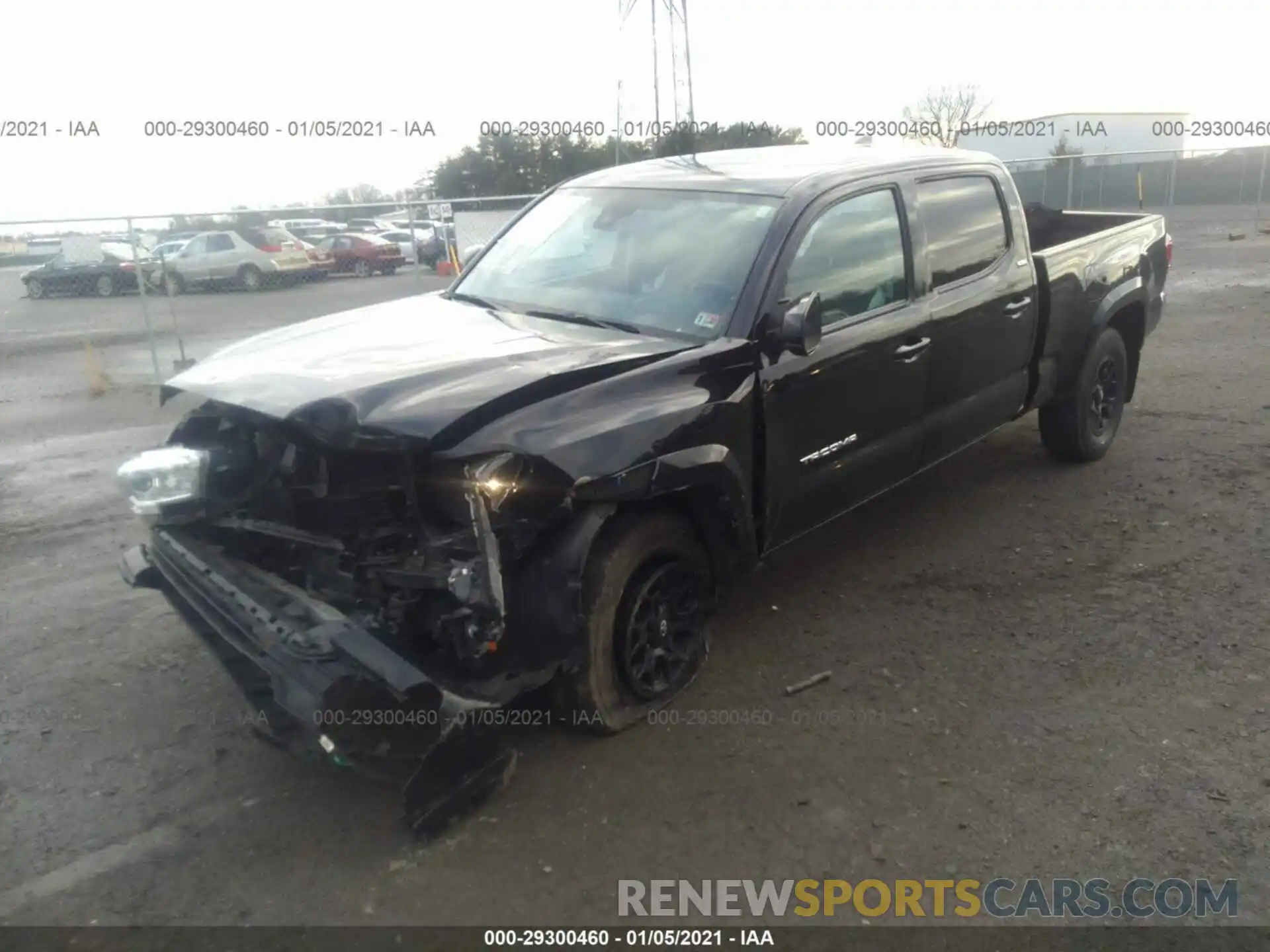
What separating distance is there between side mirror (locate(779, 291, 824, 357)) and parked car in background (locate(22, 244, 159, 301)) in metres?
15.9

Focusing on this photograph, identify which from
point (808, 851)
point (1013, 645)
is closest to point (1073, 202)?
point (1013, 645)

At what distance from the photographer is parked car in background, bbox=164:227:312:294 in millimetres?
19688

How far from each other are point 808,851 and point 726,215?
2498mm

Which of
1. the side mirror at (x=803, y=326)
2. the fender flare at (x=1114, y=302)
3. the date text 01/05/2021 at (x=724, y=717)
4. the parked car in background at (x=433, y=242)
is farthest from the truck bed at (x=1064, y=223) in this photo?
the parked car in background at (x=433, y=242)

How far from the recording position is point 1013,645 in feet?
13.9

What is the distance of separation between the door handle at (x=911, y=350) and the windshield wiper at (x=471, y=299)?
5.77ft

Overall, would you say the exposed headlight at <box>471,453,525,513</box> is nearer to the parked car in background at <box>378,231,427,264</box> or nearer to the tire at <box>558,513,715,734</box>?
the tire at <box>558,513,715,734</box>

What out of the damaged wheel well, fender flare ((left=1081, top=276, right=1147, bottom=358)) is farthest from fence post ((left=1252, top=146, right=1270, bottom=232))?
the damaged wheel well

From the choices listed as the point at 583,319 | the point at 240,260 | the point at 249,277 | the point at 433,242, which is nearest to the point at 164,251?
the point at 249,277

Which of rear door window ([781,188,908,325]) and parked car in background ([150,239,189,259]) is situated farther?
parked car in background ([150,239,189,259])

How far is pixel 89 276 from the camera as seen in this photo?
18.7 metres
